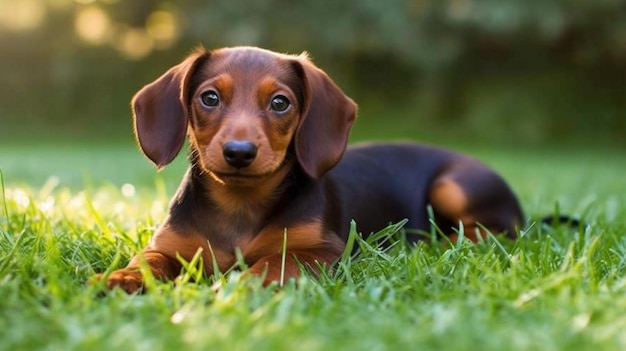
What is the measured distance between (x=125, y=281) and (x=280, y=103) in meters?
1.06

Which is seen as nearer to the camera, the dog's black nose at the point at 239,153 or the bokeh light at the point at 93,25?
the dog's black nose at the point at 239,153

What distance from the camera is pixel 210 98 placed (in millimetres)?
3621

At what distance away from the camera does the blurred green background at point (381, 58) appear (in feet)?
59.4

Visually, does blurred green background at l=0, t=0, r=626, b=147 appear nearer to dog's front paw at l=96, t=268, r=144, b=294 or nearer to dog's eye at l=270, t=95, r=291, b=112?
dog's eye at l=270, t=95, r=291, b=112

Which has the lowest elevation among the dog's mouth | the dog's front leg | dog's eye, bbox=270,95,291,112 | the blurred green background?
the blurred green background

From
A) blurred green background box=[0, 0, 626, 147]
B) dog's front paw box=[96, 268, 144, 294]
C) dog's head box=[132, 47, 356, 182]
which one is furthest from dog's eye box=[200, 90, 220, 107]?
blurred green background box=[0, 0, 626, 147]

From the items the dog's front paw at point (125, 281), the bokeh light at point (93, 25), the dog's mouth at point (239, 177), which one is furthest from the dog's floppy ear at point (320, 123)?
the bokeh light at point (93, 25)

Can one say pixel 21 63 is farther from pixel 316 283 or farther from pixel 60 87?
pixel 316 283

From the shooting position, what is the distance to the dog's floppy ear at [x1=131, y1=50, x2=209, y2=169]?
3.70 metres

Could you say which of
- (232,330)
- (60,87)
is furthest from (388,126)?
(232,330)

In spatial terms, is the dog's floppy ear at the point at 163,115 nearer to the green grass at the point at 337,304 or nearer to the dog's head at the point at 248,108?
A: the dog's head at the point at 248,108

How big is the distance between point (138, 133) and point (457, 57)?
54.5 ft

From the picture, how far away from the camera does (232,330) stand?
2381mm

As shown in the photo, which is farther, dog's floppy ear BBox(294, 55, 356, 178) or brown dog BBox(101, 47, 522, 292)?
dog's floppy ear BBox(294, 55, 356, 178)
